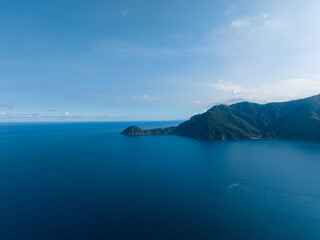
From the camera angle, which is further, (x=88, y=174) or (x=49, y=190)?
(x=88, y=174)

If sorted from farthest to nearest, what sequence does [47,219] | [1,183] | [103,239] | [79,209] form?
[1,183] < [79,209] < [47,219] < [103,239]

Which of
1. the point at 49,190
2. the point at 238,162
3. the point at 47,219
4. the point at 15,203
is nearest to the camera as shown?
the point at 47,219

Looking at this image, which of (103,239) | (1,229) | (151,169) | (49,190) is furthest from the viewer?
(151,169)

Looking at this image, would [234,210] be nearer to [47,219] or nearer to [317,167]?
[47,219]

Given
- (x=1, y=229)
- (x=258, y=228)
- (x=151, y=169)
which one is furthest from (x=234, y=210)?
(x=1, y=229)

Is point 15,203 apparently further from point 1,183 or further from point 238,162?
point 238,162

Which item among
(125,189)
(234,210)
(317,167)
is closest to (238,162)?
(317,167)

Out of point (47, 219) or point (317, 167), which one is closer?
point (47, 219)

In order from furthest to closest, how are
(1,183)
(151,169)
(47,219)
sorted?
(151,169), (1,183), (47,219)
